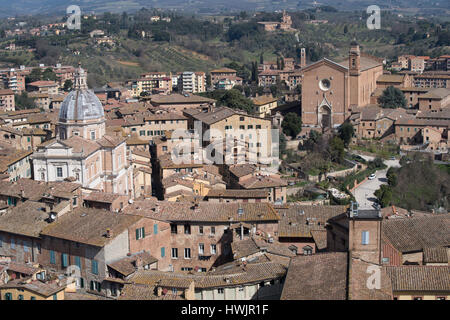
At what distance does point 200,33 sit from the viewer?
90938mm

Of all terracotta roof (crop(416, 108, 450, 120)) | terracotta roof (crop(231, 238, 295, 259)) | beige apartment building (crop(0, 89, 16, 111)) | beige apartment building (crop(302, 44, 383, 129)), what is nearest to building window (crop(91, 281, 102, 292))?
terracotta roof (crop(231, 238, 295, 259))

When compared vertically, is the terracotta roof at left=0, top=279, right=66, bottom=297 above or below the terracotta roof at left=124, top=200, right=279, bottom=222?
above

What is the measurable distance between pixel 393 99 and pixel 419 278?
32.6 m

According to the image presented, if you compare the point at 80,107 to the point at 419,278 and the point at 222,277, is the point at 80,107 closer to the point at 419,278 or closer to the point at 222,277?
the point at 222,277

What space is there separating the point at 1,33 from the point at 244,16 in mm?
40118

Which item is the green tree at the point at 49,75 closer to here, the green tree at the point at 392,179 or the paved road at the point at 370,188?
the paved road at the point at 370,188

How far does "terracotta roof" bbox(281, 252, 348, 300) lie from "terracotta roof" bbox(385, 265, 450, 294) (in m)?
0.98

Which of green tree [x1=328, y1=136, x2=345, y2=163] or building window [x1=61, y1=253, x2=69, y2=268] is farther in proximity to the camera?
green tree [x1=328, y1=136, x2=345, y2=163]

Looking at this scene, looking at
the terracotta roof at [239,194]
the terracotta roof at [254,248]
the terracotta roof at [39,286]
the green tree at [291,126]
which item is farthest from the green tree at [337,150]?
the terracotta roof at [39,286]

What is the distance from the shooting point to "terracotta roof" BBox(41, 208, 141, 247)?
54.2ft

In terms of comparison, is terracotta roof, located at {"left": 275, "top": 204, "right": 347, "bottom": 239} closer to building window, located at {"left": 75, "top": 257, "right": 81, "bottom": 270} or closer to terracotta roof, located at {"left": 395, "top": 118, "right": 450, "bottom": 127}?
building window, located at {"left": 75, "top": 257, "right": 81, "bottom": 270}

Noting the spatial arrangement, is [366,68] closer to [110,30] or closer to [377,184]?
[377,184]

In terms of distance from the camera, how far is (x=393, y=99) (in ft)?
148

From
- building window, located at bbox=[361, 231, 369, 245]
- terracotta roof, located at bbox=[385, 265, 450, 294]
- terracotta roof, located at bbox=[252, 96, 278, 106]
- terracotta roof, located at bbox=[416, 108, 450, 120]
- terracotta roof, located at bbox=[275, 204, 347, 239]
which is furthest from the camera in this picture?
terracotta roof, located at bbox=[252, 96, 278, 106]
